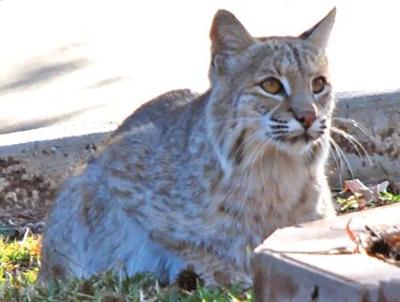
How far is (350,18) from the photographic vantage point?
12758mm

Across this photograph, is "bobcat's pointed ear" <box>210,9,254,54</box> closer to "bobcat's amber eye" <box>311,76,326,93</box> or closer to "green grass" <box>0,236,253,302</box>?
"bobcat's amber eye" <box>311,76,326,93</box>

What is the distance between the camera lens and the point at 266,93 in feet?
19.4

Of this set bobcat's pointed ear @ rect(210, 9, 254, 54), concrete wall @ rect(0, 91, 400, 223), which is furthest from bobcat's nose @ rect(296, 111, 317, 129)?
concrete wall @ rect(0, 91, 400, 223)

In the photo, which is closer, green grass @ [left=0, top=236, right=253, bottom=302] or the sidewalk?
green grass @ [left=0, top=236, right=253, bottom=302]

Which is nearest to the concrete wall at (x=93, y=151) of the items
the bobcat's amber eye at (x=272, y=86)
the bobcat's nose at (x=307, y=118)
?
the bobcat's amber eye at (x=272, y=86)

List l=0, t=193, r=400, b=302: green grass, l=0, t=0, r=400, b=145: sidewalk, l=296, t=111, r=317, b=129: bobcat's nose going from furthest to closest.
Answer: l=0, t=0, r=400, b=145: sidewalk → l=296, t=111, r=317, b=129: bobcat's nose → l=0, t=193, r=400, b=302: green grass

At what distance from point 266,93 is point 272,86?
0.05 meters

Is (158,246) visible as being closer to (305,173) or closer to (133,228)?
(133,228)

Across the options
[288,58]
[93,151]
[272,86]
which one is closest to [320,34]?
[288,58]

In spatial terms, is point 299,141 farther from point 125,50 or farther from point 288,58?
point 125,50

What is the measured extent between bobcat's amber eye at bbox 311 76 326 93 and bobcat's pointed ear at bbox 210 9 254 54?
0.36 meters

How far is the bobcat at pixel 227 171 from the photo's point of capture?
5.90 m

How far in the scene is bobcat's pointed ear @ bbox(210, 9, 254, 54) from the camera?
6.11 metres

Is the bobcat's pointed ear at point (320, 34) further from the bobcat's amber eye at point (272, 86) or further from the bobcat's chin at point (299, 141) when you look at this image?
the bobcat's chin at point (299, 141)
